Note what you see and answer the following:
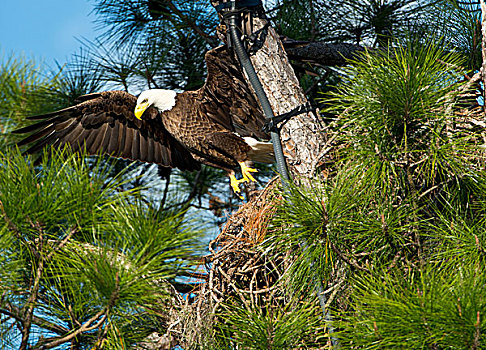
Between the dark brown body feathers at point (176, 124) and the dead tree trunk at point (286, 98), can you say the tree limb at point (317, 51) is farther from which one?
the dark brown body feathers at point (176, 124)

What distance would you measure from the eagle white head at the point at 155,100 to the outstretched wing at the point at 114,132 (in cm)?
5

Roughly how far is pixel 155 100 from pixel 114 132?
0.40 m

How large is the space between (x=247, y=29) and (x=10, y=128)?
4.81 ft

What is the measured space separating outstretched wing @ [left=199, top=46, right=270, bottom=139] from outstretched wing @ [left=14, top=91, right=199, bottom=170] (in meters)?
0.26

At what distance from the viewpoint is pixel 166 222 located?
1.26 meters

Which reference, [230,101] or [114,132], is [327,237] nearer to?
[230,101]

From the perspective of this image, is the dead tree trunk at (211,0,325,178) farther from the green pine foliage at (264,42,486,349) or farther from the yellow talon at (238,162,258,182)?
the yellow talon at (238,162,258,182)

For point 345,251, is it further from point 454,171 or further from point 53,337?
point 53,337

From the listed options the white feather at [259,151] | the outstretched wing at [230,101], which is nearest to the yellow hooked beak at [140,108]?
the outstretched wing at [230,101]

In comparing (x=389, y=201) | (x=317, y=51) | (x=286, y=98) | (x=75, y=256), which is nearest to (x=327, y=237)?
(x=389, y=201)

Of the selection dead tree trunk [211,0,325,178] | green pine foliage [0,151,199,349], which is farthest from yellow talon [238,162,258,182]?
green pine foliage [0,151,199,349]

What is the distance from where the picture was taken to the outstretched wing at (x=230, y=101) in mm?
2521

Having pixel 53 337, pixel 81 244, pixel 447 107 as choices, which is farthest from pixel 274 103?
pixel 53 337

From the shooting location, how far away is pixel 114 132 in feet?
9.68
